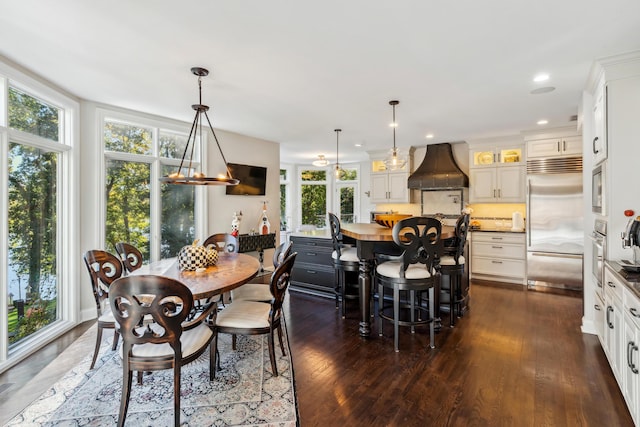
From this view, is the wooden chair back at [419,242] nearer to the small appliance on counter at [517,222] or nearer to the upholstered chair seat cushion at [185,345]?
the upholstered chair seat cushion at [185,345]

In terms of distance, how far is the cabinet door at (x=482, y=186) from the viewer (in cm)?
585

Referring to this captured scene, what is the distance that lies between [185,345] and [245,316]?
555 millimetres

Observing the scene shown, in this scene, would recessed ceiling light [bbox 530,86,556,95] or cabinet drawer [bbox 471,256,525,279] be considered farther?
cabinet drawer [bbox 471,256,525,279]

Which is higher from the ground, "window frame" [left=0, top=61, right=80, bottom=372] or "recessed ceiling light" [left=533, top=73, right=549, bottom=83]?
"recessed ceiling light" [left=533, top=73, right=549, bottom=83]

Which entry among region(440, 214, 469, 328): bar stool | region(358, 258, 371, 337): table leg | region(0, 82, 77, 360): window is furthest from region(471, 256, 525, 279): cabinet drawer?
region(0, 82, 77, 360): window

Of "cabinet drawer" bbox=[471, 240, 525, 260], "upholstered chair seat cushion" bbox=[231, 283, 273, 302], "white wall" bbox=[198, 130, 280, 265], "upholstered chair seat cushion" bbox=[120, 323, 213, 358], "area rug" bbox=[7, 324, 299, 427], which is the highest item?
"white wall" bbox=[198, 130, 280, 265]

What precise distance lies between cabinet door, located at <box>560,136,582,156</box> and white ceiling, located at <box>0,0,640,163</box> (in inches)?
33.6

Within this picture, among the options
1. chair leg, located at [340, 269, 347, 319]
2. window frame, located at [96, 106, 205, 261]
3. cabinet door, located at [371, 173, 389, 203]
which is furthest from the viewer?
cabinet door, located at [371, 173, 389, 203]

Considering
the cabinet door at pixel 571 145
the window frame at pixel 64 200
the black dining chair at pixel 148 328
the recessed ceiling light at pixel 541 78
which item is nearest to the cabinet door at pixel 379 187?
the cabinet door at pixel 571 145

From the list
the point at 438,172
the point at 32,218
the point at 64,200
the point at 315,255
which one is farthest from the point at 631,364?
the point at 64,200

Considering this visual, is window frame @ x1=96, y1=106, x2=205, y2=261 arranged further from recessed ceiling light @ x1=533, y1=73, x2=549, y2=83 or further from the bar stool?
recessed ceiling light @ x1=533, y1=73, x2=549, y2=83

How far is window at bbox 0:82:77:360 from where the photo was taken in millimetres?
2877

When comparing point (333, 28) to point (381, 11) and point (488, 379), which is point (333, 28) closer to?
point (381, 11)

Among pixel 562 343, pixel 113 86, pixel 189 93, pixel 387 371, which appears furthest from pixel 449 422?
pixel 113 86
